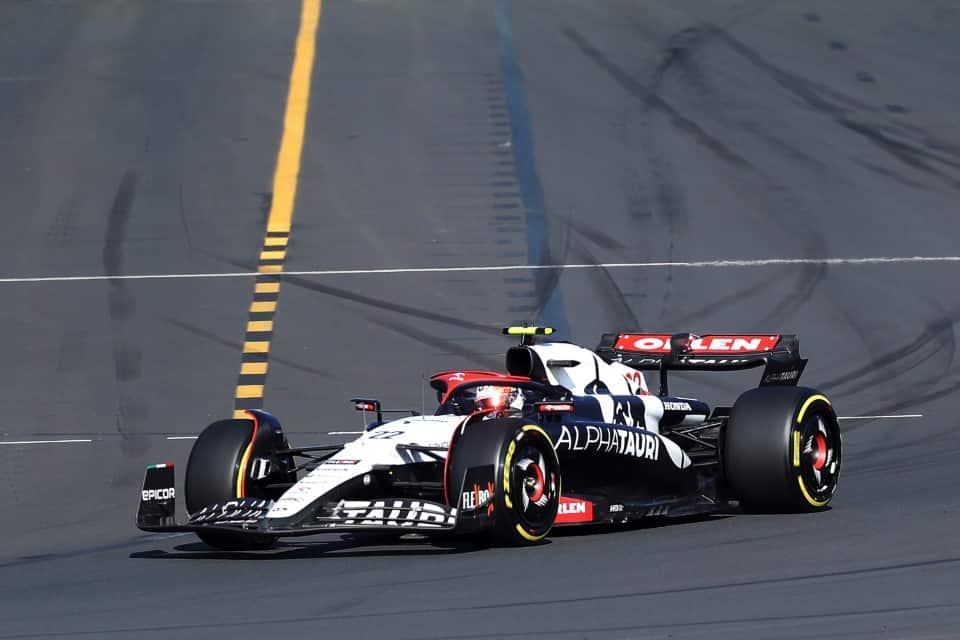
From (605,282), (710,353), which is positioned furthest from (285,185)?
(710,353)

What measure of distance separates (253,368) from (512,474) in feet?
24.2

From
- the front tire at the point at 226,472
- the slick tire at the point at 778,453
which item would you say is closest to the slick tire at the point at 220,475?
the front tire at the point at 226,472

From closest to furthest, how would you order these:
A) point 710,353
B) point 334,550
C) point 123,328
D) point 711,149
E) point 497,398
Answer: point 334,550
point 497,398
point 710,353
point 123,328
point 711,149

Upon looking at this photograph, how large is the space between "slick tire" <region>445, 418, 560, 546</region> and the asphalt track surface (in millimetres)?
215

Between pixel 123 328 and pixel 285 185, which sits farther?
pixel 285 185

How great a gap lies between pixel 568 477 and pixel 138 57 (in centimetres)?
2051

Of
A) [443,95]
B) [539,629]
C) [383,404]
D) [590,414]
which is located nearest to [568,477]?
[590,414]

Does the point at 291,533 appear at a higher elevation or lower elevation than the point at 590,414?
lower

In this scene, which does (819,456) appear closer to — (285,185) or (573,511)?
(573,511)

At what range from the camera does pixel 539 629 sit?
7.08 meters

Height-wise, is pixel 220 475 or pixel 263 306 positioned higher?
pixel 263 306

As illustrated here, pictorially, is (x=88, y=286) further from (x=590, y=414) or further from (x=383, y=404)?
(x=590, y=414)

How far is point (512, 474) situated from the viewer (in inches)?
384

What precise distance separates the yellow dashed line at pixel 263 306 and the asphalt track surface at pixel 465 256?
0.24m
